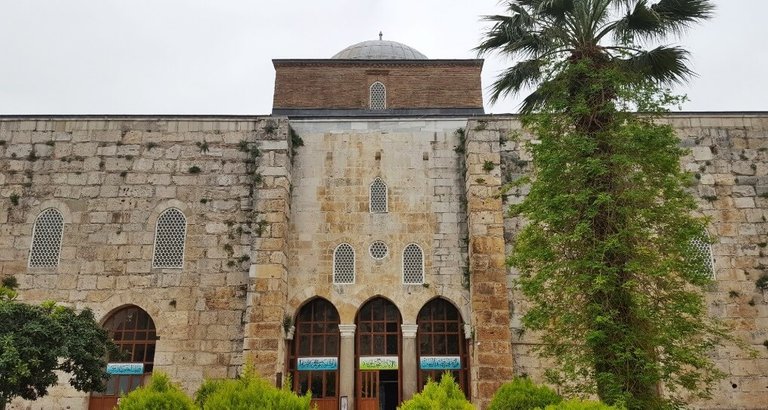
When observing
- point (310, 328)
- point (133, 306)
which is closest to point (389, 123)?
point (310, 328)

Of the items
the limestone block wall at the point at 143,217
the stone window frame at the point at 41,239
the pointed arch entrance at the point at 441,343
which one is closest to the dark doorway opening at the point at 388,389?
the pointed arch entrance at the point at 441,343

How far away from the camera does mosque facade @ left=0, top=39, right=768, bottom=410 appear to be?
13039 mm

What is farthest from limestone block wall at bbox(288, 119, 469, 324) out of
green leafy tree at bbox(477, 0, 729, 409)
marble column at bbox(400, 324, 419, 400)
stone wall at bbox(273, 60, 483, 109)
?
stone wall at bbox(273, 60, 483, 109)

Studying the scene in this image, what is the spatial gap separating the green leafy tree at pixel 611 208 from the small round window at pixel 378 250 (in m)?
4.59

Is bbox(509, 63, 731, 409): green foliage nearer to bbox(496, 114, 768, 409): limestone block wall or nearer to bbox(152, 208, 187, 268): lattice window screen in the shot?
bbox(496, 114, 768, 409): limestone block wall

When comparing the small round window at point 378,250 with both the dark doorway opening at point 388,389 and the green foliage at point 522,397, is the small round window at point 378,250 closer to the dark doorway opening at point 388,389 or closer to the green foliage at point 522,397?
the dark doorway opening at point 388,389

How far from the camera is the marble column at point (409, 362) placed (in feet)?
43.3

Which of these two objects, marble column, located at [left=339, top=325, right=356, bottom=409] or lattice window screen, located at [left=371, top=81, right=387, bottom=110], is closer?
marble column, located at [left=339, top=325, right=356, bottom=409]

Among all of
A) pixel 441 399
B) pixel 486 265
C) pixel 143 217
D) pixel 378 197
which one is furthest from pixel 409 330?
pixel 143 217

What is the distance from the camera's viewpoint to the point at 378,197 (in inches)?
568

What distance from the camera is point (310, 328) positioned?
13.8m

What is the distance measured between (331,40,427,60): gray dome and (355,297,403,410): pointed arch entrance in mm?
12009

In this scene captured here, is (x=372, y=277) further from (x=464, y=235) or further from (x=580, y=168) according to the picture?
(x=580, y=168)

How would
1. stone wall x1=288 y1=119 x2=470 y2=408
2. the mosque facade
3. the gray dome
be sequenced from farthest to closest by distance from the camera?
the gray dome
stone wall x1=288 y1=119 x2=470 y2=408
the mosque facade
